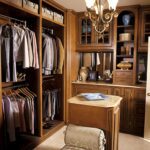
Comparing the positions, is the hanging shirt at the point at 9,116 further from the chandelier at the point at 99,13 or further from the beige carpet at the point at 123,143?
the chandelier at the point at 99,13

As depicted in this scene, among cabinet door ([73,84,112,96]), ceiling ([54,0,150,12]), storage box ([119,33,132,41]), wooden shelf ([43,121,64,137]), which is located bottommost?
wooden shelf ([43,121,64,137])

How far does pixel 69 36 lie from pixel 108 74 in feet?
3.89

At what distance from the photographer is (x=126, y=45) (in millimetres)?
3715

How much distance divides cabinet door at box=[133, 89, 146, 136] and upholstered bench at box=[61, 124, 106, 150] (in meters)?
1.60

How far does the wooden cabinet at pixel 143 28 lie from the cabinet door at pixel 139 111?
0.83 meters

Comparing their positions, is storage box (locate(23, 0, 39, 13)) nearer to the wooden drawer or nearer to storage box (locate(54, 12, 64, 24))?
storage box (locate(54, 12, 64, 24))

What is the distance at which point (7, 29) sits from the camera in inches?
95.0

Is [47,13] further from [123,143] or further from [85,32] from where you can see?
[123,143]

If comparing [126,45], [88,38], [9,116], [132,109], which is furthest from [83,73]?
[9,116]

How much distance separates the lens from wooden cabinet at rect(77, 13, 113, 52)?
3.74 m

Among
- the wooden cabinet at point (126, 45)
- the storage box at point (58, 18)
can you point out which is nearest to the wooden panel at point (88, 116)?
the wooden cabinet at point (126, 45)

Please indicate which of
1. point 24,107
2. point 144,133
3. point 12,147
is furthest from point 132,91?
point 12,147

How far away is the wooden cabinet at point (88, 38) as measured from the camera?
3737 millimetres

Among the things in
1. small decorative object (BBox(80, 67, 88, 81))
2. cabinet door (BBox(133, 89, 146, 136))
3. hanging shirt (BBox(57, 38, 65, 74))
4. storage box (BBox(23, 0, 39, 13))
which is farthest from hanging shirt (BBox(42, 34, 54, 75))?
cabinet door (BBox(133, 89, 146, 136))
